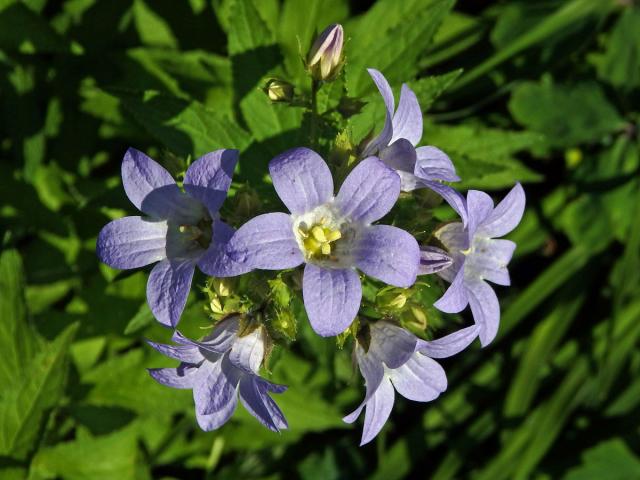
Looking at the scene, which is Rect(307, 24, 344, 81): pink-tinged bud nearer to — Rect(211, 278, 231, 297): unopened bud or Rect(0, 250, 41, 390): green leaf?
Rect(211, 278, 231, 297): unopened bud

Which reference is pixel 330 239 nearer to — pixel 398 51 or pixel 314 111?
pixel 314 111

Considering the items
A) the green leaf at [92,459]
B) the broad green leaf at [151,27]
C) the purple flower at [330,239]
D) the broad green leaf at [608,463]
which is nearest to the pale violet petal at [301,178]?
the purple flower at [330,239]

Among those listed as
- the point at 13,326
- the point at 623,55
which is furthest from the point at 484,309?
the point at 623,55

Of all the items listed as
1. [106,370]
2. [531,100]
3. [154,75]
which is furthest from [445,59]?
[106,370]

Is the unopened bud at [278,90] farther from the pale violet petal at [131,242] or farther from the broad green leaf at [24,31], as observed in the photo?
the broad green leaf at [24,31]

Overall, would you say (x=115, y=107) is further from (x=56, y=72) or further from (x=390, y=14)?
(x=390, y=14)

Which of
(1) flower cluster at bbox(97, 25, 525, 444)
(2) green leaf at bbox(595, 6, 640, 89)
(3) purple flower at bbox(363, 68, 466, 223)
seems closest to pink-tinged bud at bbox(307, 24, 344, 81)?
(1) flower cluster at bbox(97, 25, 525, 444)
